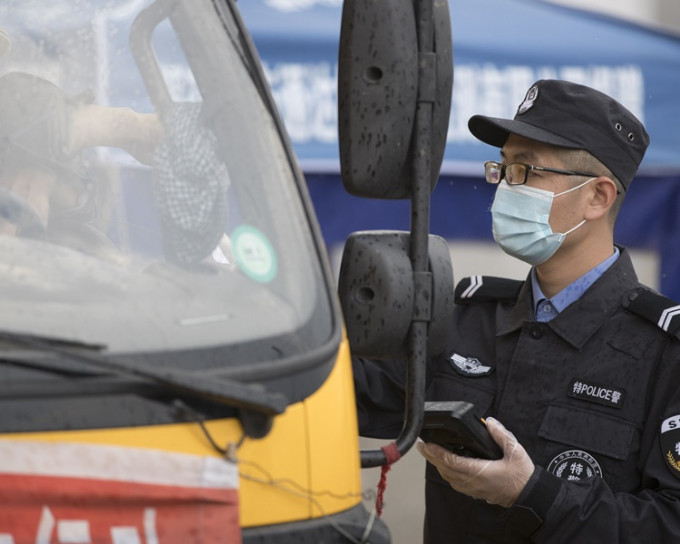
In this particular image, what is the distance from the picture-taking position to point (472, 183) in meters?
5.51

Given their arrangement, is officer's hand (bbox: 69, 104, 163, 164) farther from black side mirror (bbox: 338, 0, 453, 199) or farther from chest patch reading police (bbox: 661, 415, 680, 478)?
chest patch reading police (bbox: 661, 415, 680, 478)

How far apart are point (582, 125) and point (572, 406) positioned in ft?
2.76

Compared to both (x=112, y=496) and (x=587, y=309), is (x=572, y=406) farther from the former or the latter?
(x=112, y=496)

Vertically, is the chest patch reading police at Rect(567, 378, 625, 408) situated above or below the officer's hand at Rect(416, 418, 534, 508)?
above

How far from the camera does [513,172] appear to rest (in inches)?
132

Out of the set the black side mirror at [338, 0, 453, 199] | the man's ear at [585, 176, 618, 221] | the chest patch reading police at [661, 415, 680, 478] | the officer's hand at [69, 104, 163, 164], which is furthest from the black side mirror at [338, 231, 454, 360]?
the man's ear at [585, 176, 618, 221]

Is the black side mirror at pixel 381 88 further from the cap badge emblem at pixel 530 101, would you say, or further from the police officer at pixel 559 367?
the cap badge emblem at pixel 530 101

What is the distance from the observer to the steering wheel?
6.73 ft

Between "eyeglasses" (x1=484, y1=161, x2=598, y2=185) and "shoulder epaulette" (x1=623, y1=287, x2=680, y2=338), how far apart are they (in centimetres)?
41

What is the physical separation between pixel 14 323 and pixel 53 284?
0.14 m

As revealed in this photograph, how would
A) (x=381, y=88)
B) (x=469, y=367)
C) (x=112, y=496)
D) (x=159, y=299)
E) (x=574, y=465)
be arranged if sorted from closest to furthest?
1. (x=112, y=496)
2. (x=159, y=299)
3. (x=381, y=88)
4. (x=574, y=465)
5. (x=469, y=367)

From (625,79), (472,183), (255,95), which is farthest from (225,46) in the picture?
(625,79)

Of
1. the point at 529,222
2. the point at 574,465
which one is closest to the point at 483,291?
the point at 529,222

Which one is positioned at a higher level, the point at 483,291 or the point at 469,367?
the point at 483,291
